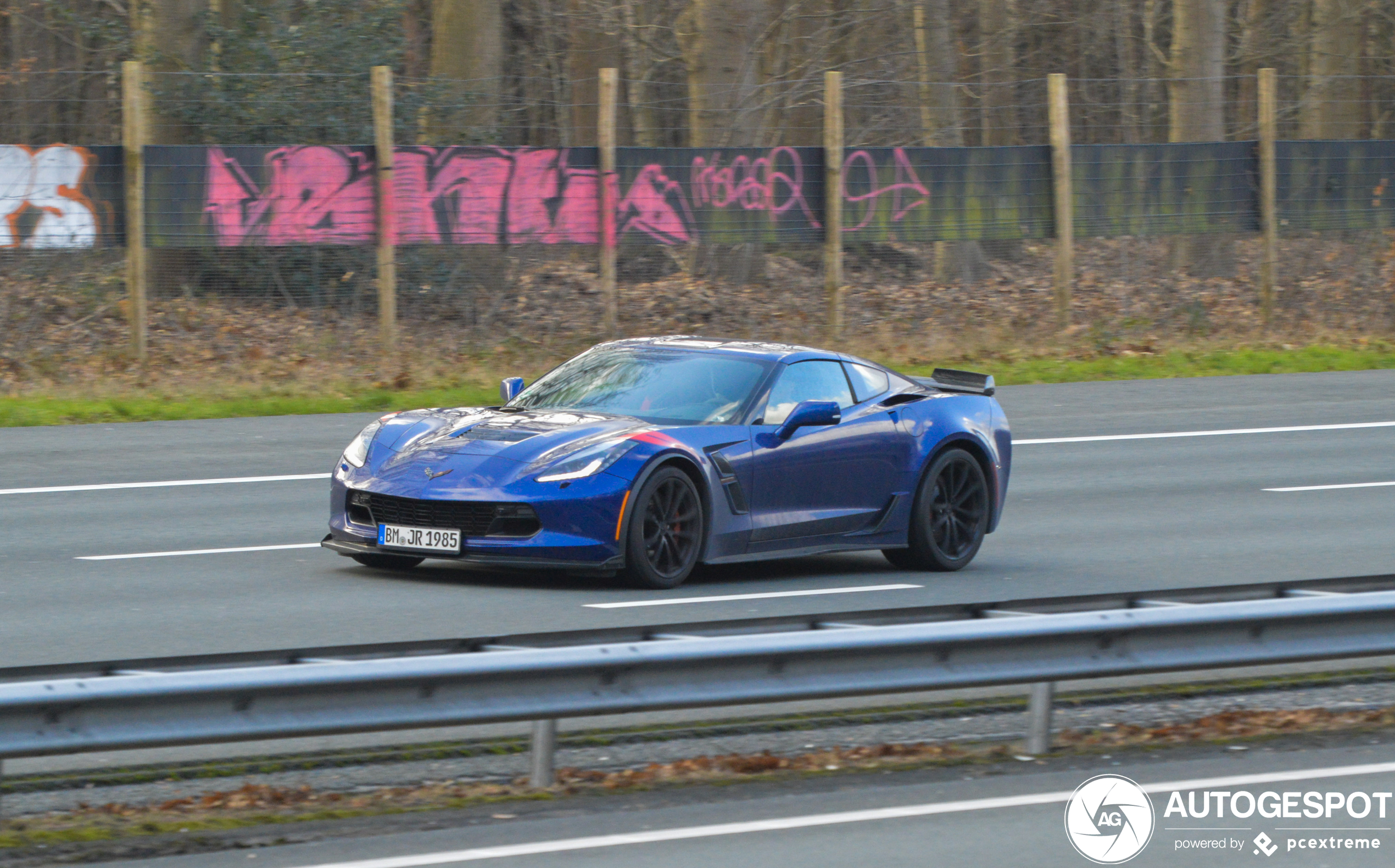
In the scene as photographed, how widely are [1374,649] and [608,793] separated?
3.09 metres

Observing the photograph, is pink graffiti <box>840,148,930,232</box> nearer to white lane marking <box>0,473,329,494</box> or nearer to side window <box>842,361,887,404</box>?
white lane marking <box>0,473,329,494</box>

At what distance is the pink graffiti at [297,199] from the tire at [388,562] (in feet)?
34.3

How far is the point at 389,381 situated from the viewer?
20016mm

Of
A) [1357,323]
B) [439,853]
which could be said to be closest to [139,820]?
[439,853]

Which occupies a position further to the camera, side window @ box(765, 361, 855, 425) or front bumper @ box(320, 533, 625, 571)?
side window @ box(765, 361, 855, 425)

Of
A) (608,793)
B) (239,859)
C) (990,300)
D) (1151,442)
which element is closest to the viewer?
(239,859)

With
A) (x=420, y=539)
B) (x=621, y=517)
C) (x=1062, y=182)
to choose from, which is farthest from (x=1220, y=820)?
(x=1062, y=182)

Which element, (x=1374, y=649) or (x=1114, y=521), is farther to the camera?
(x=1114, y=521)

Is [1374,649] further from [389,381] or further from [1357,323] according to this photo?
[1357,323]

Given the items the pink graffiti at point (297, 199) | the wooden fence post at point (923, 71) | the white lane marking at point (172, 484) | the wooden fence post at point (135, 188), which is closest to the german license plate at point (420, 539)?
the white lane marking at point (172, 484)

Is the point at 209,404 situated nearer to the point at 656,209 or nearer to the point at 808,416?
the point at 656,209

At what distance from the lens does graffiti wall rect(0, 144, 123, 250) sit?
19703mm

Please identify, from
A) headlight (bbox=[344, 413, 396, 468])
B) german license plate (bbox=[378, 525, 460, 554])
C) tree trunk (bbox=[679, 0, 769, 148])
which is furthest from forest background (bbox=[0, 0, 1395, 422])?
german license plate (bbox=[378, 525, 460, 554])

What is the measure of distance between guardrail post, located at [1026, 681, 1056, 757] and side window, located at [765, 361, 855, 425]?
411 centimetres
